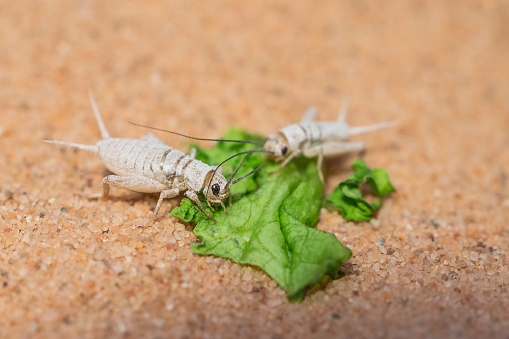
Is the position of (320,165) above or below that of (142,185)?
above

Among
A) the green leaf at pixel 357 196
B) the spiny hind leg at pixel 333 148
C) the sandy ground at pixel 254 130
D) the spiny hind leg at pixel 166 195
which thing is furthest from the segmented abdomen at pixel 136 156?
the green leaf at pixel 357 196

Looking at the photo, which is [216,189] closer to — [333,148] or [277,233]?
[277,233]

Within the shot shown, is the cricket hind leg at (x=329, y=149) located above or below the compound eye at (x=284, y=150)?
below

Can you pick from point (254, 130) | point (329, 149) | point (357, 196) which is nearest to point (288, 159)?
point (329, 149)

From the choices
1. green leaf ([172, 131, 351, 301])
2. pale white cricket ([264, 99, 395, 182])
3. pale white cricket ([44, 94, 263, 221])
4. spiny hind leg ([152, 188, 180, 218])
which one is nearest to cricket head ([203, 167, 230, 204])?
pale white cricket ([44, 94, 263, 221])

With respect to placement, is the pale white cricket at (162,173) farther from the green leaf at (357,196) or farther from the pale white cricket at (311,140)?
the green leaf at (357,196)

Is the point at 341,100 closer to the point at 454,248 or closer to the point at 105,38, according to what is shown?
the point at 454,248

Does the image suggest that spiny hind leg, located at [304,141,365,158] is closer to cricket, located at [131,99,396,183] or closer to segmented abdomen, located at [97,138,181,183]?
cricket, located at [131,99,396,183]
